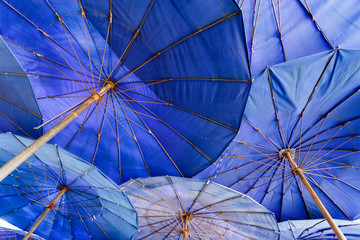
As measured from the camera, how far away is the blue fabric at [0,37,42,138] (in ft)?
20.8

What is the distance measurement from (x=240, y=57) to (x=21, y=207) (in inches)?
398

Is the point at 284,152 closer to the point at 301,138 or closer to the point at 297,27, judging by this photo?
the point at 301,138

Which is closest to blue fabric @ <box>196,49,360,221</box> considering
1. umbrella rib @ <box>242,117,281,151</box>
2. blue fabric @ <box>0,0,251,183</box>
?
umbrella rib @ <box>242,117,281,151</box>

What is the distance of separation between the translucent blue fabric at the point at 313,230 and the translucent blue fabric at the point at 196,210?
169 centimetres

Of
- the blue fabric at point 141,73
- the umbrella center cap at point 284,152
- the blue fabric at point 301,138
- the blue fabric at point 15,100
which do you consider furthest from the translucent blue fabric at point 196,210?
the blue fabric at point 15,100

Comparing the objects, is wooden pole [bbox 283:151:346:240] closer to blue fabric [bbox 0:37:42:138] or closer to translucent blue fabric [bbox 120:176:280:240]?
translucent blue fabric [bbox 120:176:280:240]

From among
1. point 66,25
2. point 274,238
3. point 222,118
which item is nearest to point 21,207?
point 66,25

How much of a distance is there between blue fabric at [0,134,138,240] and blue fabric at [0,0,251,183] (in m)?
1.07

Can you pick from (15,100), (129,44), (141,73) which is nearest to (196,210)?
(141,73)

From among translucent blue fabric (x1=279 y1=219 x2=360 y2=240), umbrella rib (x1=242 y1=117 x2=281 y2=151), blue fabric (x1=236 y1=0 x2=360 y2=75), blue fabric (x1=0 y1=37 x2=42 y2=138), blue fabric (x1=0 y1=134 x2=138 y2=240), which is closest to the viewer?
blue fabric (x1=236 y1=0 x2=360 y2=75)

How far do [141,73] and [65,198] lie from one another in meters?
6.61

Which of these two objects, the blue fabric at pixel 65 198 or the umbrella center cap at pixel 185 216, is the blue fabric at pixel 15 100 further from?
the umbrella center cap at pixel 185 216

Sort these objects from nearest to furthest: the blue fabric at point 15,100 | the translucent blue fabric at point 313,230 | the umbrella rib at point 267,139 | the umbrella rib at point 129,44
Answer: the umbrella rib at point 129,44 < the blue fabric at point 15,100 < the umbrella rib at point 267,139 < the translucent blue fabric at point 313,230

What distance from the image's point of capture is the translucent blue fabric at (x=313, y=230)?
8.45m
